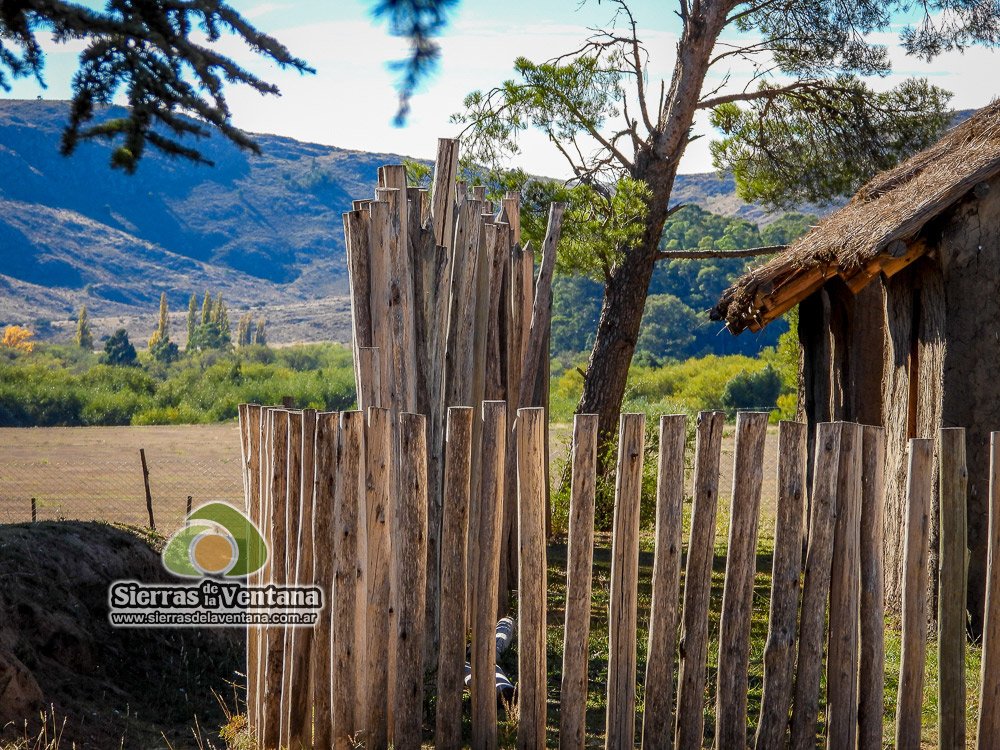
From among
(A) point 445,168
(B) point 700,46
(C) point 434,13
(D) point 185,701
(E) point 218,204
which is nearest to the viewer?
(C) point 434,13

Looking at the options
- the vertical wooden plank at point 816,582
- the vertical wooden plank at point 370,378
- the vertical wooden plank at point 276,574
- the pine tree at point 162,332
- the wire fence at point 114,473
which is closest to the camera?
the vertical wooden plank at point 816,582

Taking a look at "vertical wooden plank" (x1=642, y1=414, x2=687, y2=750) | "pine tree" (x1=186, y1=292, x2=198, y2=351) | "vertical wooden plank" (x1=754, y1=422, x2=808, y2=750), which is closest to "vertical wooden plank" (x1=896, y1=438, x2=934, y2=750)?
"vertical wooden plank" (x1=754, y1=422, x2=808, y2=750)

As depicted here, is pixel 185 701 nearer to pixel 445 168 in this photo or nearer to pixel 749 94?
pixel 445 168

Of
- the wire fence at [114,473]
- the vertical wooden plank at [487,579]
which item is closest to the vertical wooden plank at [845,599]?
the vertical wooden plank at [487,579]

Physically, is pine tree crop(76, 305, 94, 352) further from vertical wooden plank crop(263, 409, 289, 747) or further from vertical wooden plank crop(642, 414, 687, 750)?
vertical wooden plank crop(642, 414, 687, 750)

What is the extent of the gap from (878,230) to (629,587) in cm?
348

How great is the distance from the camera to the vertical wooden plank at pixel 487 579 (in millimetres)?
3848

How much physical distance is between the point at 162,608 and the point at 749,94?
912cm

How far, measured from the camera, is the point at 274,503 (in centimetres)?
426

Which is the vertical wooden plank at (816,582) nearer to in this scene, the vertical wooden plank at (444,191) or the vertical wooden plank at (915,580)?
the vertical wooden plank at (915,580)

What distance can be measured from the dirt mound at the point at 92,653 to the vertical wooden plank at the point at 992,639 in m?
3.43

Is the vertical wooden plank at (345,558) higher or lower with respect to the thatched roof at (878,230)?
lower

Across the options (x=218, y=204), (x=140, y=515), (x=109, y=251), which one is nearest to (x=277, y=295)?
(x=109, y=251)

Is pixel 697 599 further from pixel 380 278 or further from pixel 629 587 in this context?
pixel 380 278
